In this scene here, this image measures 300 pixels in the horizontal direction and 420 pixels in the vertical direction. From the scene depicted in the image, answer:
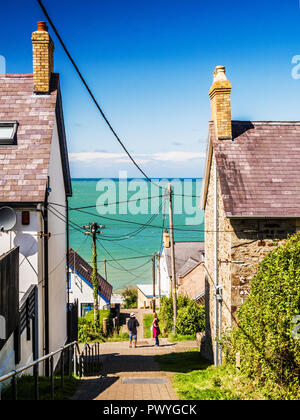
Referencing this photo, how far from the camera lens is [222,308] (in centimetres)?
1429

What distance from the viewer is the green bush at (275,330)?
333 inches

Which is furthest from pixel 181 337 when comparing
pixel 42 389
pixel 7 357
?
pixel 42 389

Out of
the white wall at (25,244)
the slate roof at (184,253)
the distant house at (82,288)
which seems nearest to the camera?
Answer: the white wall at (25,244)

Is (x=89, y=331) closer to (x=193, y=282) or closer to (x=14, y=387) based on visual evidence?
(x=193, y=282)

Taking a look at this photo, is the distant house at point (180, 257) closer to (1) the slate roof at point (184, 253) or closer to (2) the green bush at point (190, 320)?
(1) the slate roof at point (184, 253)

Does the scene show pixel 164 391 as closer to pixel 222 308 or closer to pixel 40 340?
pixel 40 340

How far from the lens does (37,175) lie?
37.4 feet

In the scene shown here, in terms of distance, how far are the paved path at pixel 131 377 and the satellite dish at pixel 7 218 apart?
13.1 ft

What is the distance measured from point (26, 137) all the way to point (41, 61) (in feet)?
8.63

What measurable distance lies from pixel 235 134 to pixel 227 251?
4.04 m

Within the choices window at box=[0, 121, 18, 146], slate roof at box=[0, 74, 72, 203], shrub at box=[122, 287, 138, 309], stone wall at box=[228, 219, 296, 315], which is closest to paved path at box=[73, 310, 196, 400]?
stone wall at box=[228, 219, 296, 315]

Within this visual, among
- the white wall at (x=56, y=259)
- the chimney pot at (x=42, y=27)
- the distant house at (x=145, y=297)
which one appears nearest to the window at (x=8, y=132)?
the white wall at (x=56, y=259)

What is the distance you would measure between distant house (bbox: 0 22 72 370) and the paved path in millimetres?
2159
